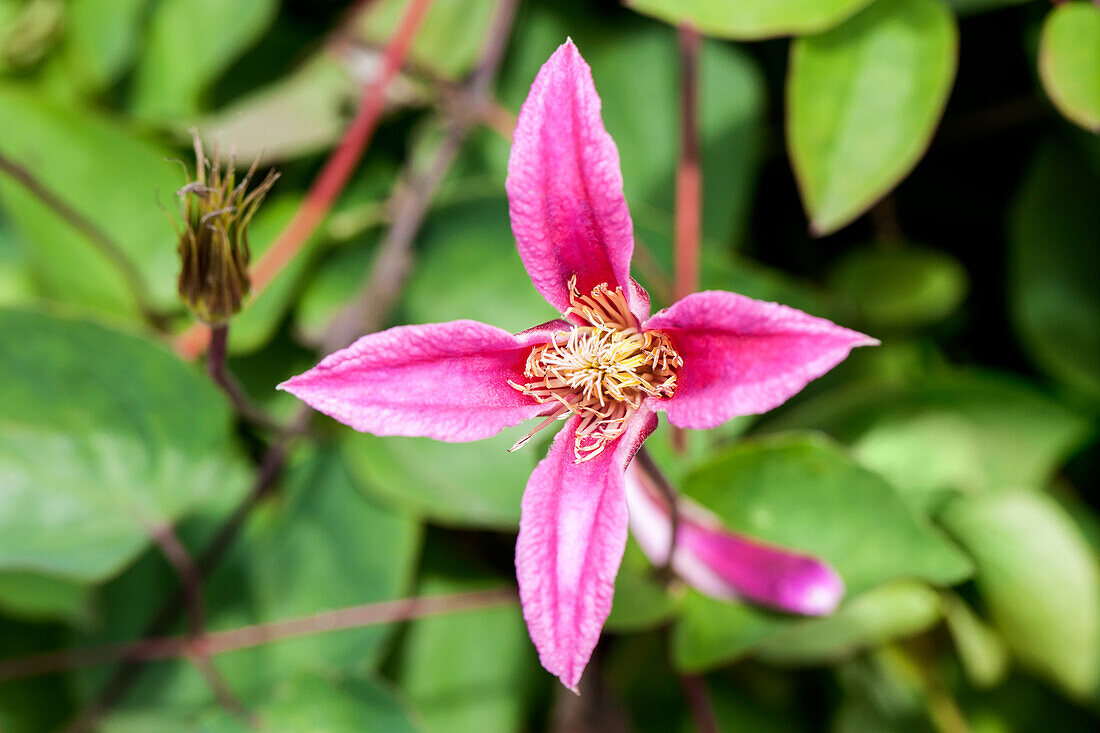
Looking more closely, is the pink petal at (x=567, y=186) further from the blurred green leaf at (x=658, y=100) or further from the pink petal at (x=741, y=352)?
the blurred green leaf at (x=658, y=100)

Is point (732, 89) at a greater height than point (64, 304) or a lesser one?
greater

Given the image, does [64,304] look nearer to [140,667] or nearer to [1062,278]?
[140,667]

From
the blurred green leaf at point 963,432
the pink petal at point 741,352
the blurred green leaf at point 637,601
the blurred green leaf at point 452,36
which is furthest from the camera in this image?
the blurred green leaf at point 452,36

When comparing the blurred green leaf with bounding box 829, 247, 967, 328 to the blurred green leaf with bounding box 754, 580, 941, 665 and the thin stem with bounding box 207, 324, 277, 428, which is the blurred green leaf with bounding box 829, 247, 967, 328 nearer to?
the blurred green leaf with bounding box 754, 580, 941, 665

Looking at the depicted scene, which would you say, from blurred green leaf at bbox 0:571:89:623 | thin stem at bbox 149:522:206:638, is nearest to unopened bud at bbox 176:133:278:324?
thin stem at bbox 149:522:206:638

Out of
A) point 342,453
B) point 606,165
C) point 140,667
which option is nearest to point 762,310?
point 606,165

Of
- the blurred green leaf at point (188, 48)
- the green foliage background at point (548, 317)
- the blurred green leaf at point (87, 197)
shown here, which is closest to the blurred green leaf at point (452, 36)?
the green foliage background at point (548, 317)
